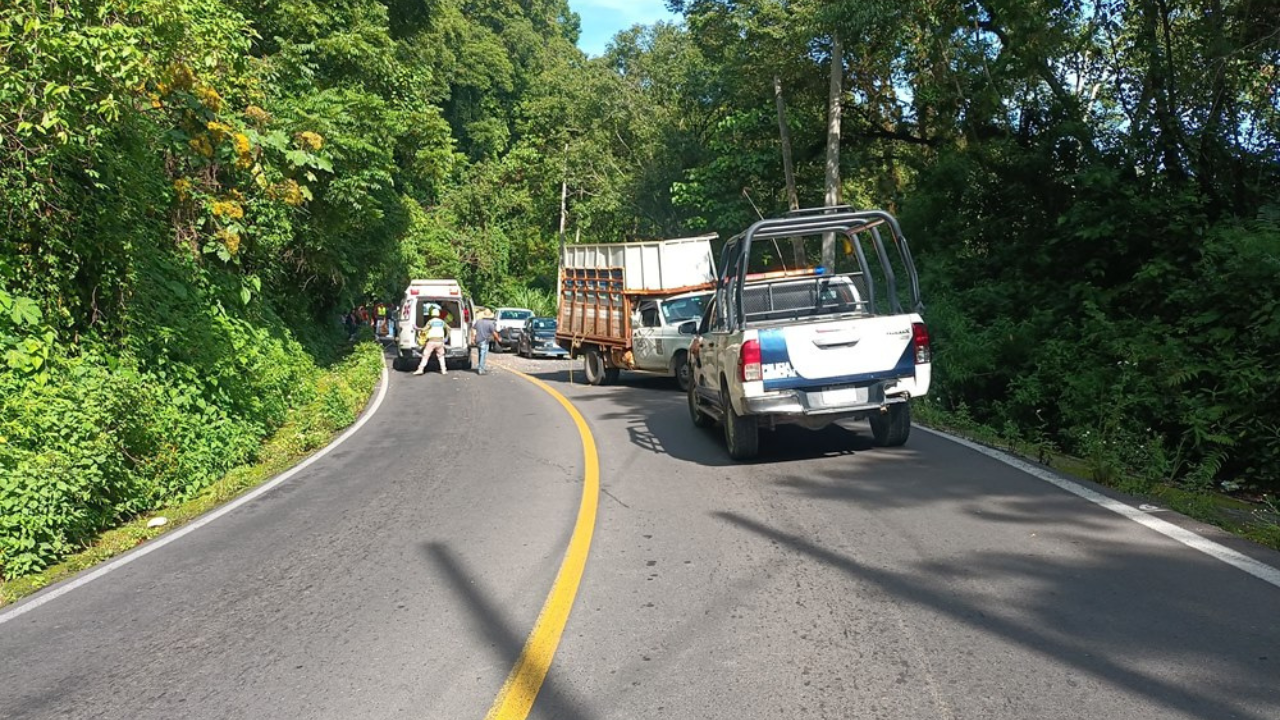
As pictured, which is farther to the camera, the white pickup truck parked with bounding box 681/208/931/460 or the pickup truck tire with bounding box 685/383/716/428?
the pickup truck tire with bounding box 685/383/716/428

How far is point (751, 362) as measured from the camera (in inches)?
344

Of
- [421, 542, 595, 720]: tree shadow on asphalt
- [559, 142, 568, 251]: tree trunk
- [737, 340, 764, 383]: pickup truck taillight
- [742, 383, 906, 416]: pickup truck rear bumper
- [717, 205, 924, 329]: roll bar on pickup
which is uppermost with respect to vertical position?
[559, 142, 568, 251]: tree trunk

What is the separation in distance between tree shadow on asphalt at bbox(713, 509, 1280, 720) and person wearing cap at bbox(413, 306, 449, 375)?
66.3 ft

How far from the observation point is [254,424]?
12.5 m

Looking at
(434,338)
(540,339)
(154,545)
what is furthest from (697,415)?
(540,339)

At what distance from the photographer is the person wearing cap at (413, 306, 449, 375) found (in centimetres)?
A: 2516

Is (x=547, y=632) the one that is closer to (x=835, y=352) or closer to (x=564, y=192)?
(x=835, y=352)

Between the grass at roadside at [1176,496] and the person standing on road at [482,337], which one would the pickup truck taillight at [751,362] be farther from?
the person standing on road at [482,337]

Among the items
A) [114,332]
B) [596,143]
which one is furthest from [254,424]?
[596,143]

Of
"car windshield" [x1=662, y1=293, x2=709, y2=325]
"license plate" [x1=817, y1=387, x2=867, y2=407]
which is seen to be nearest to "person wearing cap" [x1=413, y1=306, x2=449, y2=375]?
"car windshield" [x1=662, y1=293, x2=709, y2=325]

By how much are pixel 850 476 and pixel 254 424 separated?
8199mm

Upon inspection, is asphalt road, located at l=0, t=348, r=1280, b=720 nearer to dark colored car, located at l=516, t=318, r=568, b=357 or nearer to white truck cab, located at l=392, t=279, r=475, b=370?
white truck cab, located at l=392, t=279, r=475, b=370

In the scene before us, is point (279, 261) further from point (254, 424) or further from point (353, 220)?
point (254, 424)

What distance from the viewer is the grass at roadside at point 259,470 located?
6.89 metres
